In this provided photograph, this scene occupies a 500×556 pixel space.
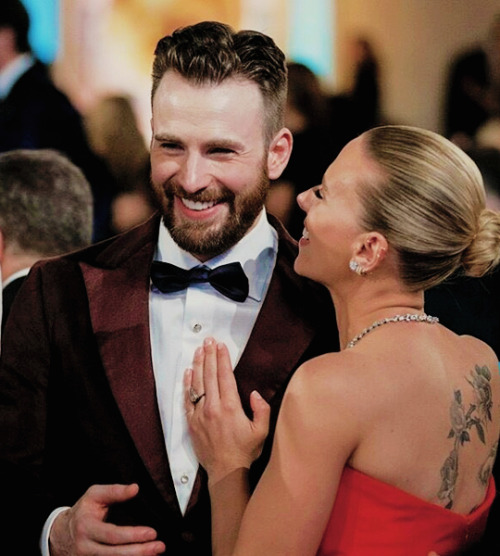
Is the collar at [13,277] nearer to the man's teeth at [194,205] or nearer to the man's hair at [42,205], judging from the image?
the man's hair at [42,205]

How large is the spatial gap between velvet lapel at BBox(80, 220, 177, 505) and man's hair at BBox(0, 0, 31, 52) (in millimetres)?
2402

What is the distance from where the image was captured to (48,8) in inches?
183

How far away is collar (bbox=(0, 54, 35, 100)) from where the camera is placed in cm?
459

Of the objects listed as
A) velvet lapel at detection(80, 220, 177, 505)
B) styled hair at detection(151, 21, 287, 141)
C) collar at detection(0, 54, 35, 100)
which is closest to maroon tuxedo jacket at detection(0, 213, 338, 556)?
velvet lapel at detection(80, 220, 177, 505)

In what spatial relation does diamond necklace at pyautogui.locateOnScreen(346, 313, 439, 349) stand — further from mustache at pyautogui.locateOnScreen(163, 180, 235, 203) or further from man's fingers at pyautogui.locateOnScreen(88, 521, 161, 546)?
man's fingers at pyautogui.locateOnScreen(88, 521, 161, 546)

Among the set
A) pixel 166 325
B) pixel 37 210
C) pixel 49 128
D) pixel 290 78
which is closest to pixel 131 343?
pixel 166 325

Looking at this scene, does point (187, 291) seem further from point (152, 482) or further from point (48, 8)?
point (48, 8)

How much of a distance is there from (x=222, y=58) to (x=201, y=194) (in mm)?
298

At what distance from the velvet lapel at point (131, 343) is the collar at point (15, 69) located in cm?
232

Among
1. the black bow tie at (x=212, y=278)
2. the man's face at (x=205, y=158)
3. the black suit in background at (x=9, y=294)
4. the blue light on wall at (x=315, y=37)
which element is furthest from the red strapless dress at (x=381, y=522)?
the blue light on wall at (x=315, y=37)

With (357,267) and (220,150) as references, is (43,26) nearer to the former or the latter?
(220,150)

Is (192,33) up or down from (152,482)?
up

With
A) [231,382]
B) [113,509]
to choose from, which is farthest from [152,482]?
[231,382]

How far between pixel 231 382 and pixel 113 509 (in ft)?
1.21
